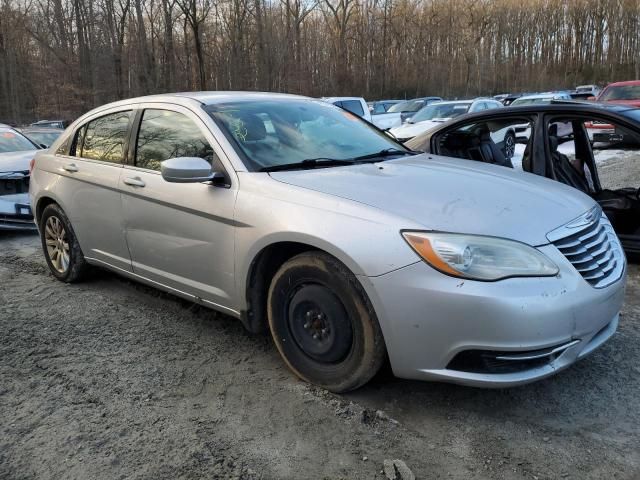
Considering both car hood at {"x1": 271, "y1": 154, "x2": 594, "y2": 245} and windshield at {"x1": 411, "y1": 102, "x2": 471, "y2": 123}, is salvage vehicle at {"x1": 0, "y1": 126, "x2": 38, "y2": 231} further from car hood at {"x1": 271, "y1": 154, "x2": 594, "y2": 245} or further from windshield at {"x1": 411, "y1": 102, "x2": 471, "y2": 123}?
windshield at {"x1": 411, "y1": 102, "x2": 471, "y2": 123}

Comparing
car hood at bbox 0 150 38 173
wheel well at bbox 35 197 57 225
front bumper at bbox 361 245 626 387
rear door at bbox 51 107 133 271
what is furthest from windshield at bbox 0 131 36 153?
front bumper at bbox 361 245 626 387

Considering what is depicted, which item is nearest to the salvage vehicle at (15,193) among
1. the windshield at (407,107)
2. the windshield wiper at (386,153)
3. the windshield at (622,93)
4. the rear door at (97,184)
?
the rear door at (97,184)

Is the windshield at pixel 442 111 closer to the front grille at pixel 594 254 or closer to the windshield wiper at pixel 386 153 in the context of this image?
the windshield wiper at pixel 386 153

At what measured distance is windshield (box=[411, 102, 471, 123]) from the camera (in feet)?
52.0

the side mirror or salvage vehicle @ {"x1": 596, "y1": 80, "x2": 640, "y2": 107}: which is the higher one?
salvage vehicle @ {"x1": 596, "y1": 80, "x2": 640, "y2": 107}

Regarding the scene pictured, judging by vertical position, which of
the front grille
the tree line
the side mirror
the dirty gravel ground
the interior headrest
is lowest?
the dirty gravel ground

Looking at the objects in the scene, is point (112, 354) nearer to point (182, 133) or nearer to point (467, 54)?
point (182, 133)

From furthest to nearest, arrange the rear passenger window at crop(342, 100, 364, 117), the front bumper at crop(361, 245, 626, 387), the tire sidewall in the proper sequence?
the rear passenger window at crop(342, 100, 364, 117)
the tire sidewall
the front bumper at crop(361, 245, 626, 387)

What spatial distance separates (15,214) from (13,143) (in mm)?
1835

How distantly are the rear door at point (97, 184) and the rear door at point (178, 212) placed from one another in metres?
0.16

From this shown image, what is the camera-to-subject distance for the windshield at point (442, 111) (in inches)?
624

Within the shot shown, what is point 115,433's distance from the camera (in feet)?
8.86

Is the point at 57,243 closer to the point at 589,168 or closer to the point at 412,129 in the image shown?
the point at 589,168

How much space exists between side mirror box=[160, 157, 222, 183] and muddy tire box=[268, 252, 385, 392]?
715 millimetres
